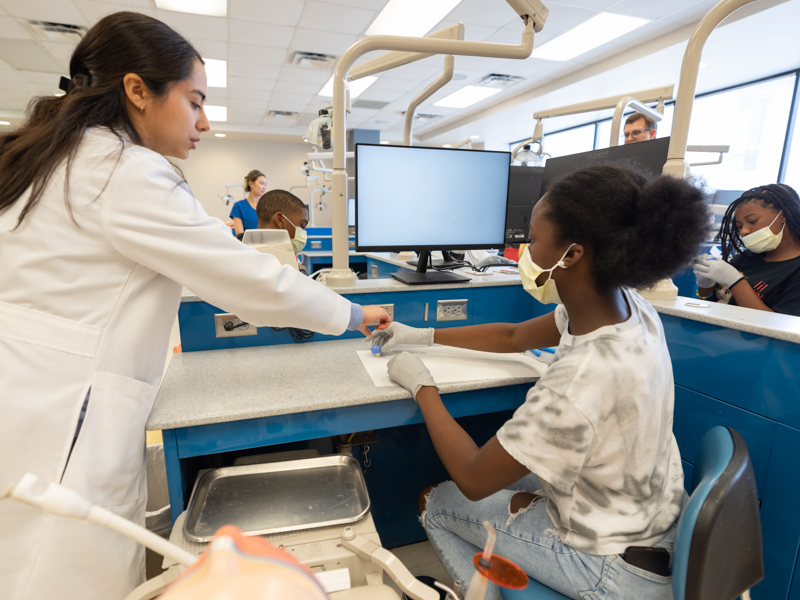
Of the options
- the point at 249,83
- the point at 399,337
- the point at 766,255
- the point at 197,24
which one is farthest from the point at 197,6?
the point at 766,255

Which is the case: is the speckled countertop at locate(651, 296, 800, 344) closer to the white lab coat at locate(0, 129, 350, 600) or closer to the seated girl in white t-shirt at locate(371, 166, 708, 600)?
the seated girl in white t-shirt at locate(371, 166, 708, 600)

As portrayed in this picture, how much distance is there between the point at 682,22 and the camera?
363cm

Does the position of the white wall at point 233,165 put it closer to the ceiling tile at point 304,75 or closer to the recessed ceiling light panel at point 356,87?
the recessed ceiling light panel at point 356,87

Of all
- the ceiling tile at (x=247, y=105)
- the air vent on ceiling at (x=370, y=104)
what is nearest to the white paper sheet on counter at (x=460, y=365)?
the air vent on ceiling at (x=370, y=104)

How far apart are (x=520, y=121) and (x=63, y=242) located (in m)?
7.19

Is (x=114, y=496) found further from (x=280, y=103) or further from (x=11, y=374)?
(x=280, y=103)

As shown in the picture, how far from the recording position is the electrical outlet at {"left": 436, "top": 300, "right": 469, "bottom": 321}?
Answer: 153 cm

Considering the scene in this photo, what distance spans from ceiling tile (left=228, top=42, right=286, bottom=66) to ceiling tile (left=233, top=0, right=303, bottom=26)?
674 mm

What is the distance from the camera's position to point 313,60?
472cm

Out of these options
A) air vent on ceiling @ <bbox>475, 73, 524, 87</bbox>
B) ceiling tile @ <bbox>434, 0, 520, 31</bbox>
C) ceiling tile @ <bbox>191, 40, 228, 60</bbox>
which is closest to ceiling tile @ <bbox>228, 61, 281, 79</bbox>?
ceiling tile @ <bbox>191, 40, 228, 60</bbox>

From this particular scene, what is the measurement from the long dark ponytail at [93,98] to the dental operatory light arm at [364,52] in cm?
56

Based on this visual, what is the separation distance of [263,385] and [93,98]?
0.67 metres

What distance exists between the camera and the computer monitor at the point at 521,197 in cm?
203

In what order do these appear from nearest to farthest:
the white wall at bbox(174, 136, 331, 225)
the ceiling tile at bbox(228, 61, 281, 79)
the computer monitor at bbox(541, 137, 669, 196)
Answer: the computer monitor at bbox(541, 137, 669, 196) < the ceiling tile at bbox(228, 61, 281, 79) < the white wall at bbox(174, 136, 331, 225)
